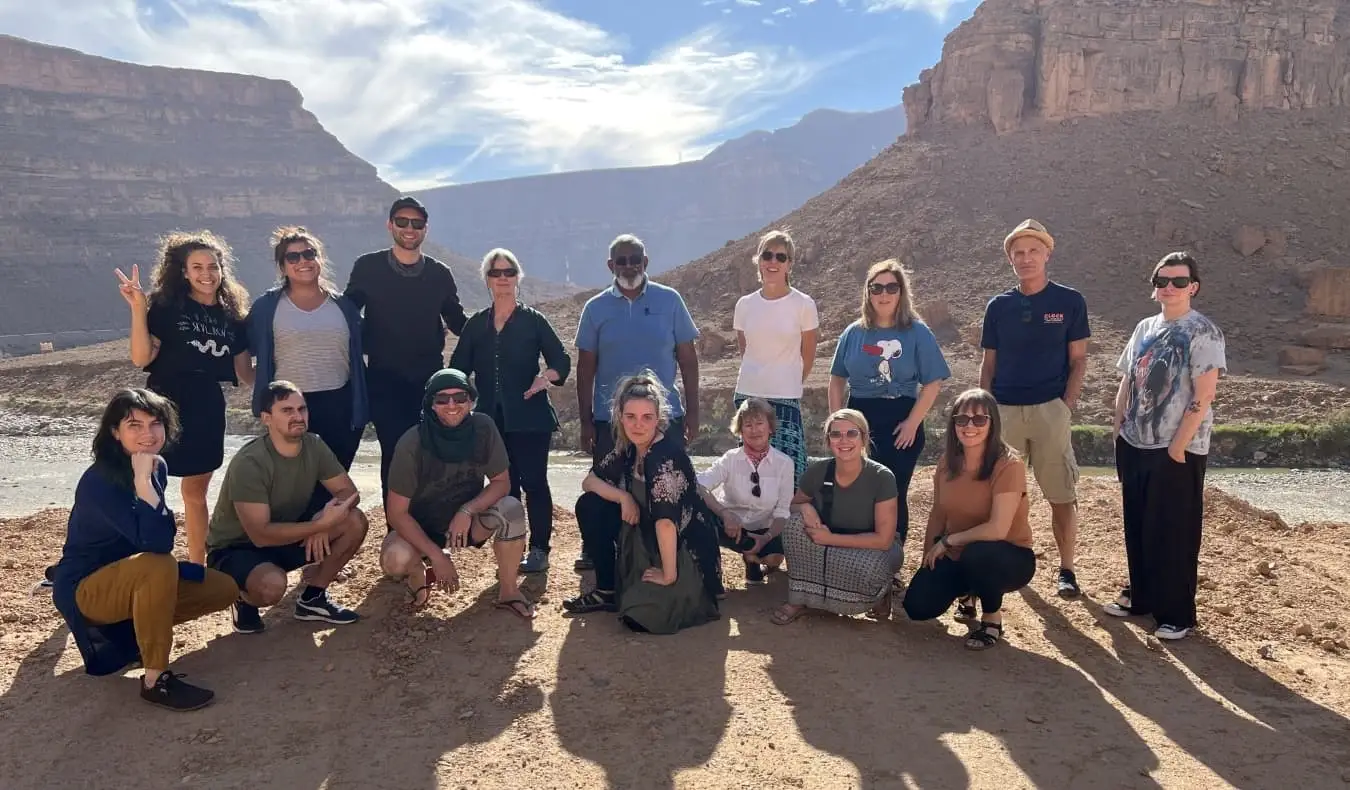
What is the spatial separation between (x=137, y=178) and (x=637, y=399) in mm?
99736

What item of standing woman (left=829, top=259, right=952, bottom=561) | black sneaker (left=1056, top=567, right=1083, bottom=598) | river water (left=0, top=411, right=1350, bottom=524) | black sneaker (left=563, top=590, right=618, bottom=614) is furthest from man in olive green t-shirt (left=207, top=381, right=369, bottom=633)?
river water (left=0, top=411, right=1350, bottom=524)

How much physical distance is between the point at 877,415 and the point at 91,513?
12.7ft

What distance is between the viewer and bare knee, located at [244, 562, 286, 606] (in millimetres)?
4254

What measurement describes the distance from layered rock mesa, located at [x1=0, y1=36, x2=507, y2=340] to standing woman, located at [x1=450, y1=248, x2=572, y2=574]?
65.3 metres

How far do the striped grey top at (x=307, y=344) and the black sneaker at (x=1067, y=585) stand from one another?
442 centimetres

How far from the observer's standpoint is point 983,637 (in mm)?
4402

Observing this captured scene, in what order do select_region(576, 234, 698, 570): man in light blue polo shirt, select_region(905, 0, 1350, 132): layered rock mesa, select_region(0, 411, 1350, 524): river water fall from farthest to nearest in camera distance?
select_region(905, 0, 1350, 132): layered rock mesa
select_region(0, 411, 1350, 524): river water
select_region(576, 234, 698, 570): man in light blue polo shirt

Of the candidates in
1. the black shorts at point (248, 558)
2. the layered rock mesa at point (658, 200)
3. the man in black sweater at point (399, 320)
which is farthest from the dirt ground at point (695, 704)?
the layered rock mesa at point (658, 200)

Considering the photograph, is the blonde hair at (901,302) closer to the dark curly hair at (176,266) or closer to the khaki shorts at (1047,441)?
the khaki shorts at (1047,441)

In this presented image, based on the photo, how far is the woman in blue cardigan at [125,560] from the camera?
366 centimetres

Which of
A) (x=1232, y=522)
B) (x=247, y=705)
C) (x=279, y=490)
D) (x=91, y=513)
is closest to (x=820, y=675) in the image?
(x=247, y=705)

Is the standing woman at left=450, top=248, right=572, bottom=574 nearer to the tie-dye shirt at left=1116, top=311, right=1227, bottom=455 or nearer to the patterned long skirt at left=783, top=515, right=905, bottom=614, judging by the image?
the patterned long skirt at left=783, top=515, right=905, bottom=614

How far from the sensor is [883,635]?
4457 millimetres

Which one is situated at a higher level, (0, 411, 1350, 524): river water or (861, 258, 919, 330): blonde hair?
(861, 258, 919, 330): blonde hair
